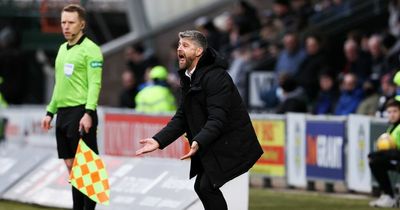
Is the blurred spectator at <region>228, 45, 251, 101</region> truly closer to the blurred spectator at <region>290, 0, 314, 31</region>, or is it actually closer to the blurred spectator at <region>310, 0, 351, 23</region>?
the blurred spectator at <region>290, 0, 314, 31</region>

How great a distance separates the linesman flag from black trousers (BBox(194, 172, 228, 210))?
1982 mm

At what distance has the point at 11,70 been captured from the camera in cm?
2673

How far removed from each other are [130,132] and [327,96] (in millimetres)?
3204

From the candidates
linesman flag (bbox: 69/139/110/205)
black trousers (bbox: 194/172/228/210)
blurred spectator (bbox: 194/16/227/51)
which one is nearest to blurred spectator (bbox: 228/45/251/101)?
blurred spectator (bbox: 194/16/227/51)

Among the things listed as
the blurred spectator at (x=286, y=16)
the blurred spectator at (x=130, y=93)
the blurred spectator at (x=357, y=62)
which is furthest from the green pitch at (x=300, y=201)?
the blurred spectator at (x=286, y=16)

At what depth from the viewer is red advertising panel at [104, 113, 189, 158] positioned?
18.3 metres

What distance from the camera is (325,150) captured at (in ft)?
53.5

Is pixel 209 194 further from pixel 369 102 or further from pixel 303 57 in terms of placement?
pixel 303 57

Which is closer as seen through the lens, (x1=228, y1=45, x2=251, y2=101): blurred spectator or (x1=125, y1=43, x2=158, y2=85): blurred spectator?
(x1=228, y1=45, x2=251, y2=101): blurred spectator

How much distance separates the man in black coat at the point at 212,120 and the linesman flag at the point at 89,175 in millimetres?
1840

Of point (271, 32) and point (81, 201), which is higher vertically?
point (271, 32)

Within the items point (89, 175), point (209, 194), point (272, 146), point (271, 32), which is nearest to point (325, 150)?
point (272, 146)

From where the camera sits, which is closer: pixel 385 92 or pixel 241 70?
pixel 385 92

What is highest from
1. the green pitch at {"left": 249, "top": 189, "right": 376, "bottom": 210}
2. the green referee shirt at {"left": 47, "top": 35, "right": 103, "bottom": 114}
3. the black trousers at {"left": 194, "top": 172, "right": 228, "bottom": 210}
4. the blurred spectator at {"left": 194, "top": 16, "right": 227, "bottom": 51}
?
the green referee shirt at {"left": 47, "top": 35, "right": 103, "bottom": 114}
